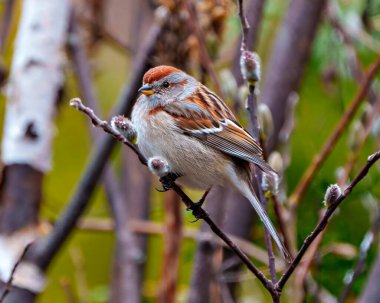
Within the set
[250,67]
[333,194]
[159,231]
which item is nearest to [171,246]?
[159,231]

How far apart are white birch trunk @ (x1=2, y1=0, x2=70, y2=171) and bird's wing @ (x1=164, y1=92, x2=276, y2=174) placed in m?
0.66

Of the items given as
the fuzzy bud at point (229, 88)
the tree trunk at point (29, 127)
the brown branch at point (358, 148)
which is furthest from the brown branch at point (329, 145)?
the tree trunk at point (29, 127)

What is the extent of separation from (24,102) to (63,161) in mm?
1428

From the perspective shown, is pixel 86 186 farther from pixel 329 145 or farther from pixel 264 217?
pixel 264 217

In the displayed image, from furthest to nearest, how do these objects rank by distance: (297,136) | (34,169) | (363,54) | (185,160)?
1. (363,54)
2. (297,136)
3. (34,169)
4. (185,160)

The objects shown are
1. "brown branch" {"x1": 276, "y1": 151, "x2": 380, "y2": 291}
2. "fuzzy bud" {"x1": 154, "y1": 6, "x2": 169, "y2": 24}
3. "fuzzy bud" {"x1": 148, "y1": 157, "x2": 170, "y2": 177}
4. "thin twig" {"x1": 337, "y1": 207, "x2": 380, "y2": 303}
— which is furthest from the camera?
"fuzzy bud" {"x1": 154, "y1": 6, "x2": 169, "y2": 24}

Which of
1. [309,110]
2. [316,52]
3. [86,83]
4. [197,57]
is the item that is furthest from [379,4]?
[86,83]

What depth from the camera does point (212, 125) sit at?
237cm

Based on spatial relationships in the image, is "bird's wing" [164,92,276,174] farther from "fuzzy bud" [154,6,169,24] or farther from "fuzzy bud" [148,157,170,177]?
"fuzzy bud" [154,6,169,24]

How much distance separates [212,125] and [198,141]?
2.6 inches

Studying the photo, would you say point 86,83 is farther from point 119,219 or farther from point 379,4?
point 379,4

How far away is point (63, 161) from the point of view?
4.27 m

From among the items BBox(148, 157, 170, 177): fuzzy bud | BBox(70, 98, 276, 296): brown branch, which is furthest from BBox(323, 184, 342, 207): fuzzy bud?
BBox(148, 157, 170, 177): fuzzy bud

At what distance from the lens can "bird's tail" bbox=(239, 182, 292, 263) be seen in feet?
6.19
